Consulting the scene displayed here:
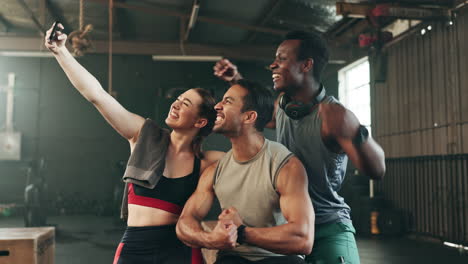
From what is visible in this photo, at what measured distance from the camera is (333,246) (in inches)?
72.5

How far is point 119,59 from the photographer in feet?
38.3

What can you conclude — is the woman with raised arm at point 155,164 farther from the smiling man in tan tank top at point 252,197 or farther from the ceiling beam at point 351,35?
the ceiling beam at point 351,35

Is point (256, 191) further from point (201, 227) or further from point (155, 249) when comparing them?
point (155, 249)

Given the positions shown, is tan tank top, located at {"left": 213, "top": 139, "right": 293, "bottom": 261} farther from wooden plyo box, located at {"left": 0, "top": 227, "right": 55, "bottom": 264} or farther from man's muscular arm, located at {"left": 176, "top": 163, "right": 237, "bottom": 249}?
wooden plyo box, located at {"left": 0, "top": 227, "right": 55, "bottom": 264}

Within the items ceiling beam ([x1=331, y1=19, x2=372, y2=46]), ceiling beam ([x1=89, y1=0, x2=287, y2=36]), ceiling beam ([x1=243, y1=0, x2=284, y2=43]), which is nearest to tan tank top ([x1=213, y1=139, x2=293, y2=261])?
ceiling beam ([x1=243, y1=0, x2=284, y2=43])

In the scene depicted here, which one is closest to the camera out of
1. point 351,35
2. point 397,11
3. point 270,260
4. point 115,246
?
point 270,260

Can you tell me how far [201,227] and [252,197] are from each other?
8.6 inches

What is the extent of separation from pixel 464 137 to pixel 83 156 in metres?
8.29

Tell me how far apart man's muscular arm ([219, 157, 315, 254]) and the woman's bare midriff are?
53 cm

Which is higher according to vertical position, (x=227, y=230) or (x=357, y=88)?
(x=357, y=88)

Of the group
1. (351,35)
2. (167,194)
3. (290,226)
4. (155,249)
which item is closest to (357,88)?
(351,35)

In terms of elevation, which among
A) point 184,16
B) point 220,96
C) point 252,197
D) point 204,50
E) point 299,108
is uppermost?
point 184,16

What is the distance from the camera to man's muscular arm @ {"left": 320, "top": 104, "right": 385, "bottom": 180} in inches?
64.1

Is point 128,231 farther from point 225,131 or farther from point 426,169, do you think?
point 426,169
